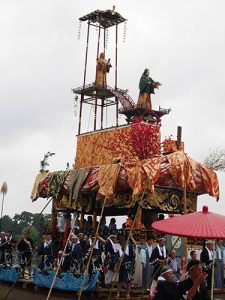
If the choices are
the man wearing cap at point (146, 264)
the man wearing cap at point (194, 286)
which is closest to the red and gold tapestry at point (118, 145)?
the man wearing cap at point (146, 264)

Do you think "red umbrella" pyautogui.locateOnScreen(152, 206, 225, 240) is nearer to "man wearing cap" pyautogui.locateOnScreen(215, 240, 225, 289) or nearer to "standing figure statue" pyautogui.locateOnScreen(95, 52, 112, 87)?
"man wearing cap" pyautogui.locateOnScreen(215, 240, 225, 289)

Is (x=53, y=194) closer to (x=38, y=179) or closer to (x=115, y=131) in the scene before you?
(x=38, y=179)

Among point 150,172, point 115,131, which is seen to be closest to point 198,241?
point 150,172

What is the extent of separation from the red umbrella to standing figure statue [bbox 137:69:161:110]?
593 inches

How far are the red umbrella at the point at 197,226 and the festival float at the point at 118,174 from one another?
18.5 ft

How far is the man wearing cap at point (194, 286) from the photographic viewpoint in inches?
253

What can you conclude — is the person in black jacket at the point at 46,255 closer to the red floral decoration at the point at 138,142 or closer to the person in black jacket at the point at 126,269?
the person in black jacket at the point at 126,269

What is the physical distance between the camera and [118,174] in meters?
17.0

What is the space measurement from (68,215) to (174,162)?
269 inches

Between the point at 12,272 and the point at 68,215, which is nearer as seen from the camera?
the point at 12,272

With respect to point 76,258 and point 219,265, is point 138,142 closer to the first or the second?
point 219,265

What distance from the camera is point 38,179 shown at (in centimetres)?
2170

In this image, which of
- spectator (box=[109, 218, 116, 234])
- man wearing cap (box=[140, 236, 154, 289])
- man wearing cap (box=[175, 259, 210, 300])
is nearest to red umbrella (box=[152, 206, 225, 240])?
man wearing cap (box=[175, 259, 210, 300])

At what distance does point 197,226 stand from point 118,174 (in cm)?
1028
